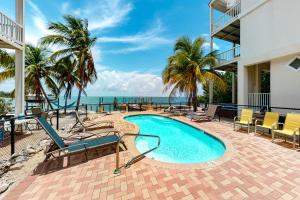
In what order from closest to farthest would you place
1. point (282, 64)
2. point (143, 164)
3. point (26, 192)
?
point (26, 192) < point (143, 164) < point (282, 64)

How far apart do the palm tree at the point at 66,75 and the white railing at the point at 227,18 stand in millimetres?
12612

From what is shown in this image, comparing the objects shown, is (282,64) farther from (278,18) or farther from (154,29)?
(154,29)

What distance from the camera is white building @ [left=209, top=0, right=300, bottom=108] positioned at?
7.04 meters

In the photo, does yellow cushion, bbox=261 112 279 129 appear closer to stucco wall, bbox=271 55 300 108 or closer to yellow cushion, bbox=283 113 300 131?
yellow cushion, bbox=283 113 300 131

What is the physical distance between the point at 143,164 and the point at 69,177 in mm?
1673

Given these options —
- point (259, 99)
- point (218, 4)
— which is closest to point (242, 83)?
point (259, 99)

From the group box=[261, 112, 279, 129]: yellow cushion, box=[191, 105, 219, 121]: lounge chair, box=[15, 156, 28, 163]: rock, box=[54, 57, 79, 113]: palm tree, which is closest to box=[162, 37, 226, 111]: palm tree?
box=[191, 105, 219, 121]: lounge chair

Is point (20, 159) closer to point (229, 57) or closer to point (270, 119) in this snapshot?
point (270, 119)

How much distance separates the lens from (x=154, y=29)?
15336 mm

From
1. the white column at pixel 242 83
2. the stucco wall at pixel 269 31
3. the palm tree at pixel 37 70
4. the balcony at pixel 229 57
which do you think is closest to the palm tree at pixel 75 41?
the palm tree at pixel 37 70

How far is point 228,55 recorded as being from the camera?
37.1 ft

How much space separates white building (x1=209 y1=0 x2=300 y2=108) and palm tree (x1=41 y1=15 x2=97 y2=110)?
11.4 m

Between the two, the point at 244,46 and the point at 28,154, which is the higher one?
the point at 244,46

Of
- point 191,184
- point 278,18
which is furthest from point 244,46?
point 191,184
